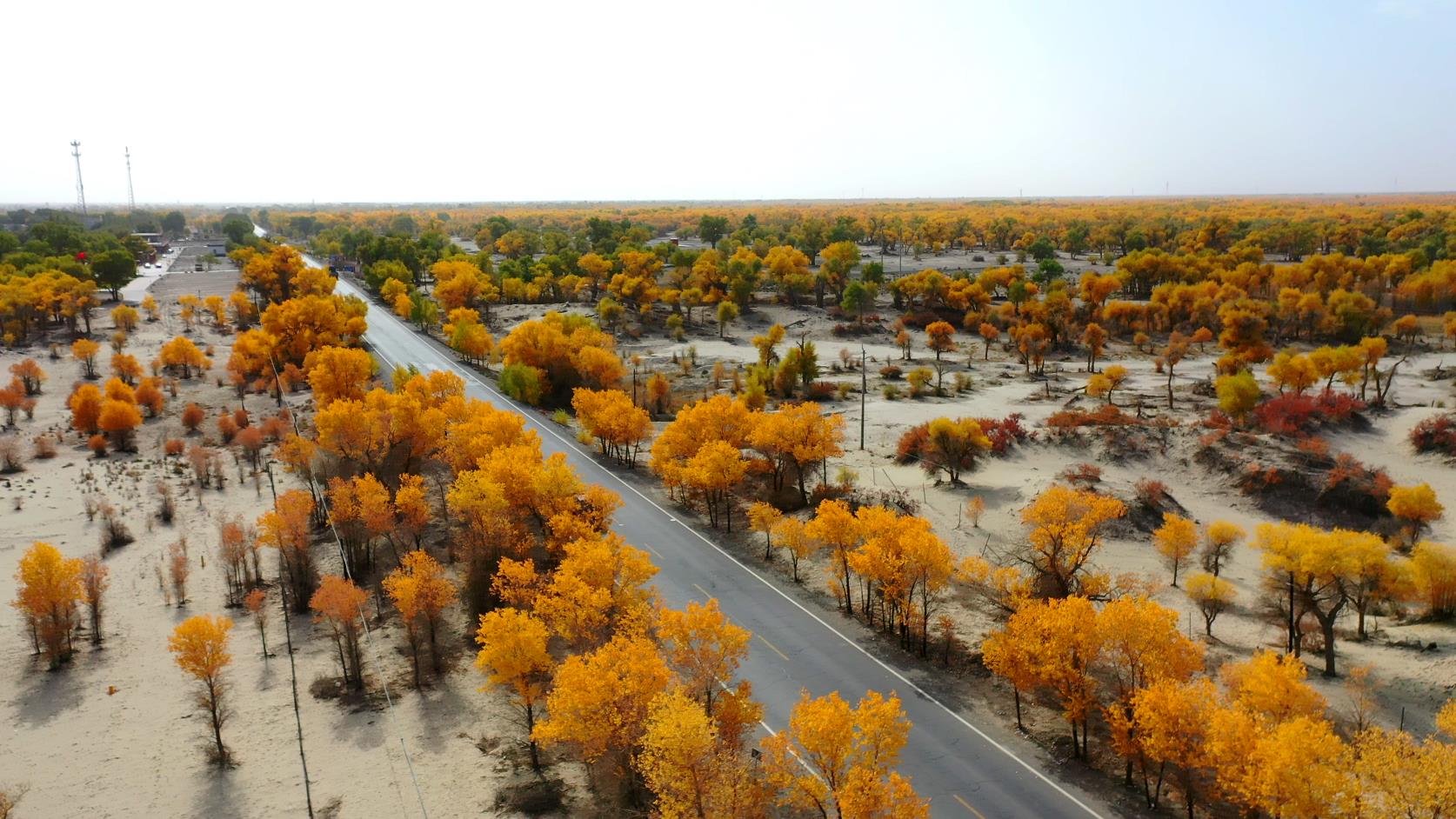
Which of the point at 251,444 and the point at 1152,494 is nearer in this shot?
the point at 1152,494

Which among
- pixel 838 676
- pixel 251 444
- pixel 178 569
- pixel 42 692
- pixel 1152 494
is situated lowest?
pixel 42 692

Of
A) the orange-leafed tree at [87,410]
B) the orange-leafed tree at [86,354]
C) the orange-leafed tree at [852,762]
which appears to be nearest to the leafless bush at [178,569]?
the orange-leafed tree at [87,410]

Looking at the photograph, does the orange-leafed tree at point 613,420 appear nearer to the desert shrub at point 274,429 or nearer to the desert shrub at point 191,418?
the desert shrub at point 274,429

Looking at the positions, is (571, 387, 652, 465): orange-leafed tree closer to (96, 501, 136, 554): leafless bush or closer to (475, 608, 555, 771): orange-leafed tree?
(475, 608, 555, 771): orange-leafed tree

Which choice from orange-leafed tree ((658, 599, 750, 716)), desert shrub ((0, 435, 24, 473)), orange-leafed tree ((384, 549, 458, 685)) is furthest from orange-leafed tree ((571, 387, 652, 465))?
desert shrub ((0, 435, 24, 473))

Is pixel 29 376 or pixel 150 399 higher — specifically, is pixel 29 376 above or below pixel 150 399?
above

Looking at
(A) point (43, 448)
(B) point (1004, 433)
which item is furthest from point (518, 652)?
(A) point (43, 448)

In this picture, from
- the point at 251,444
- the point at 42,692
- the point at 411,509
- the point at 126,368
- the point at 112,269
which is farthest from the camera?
the point at 112,269

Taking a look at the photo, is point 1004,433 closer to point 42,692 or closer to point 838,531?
point 838,531
